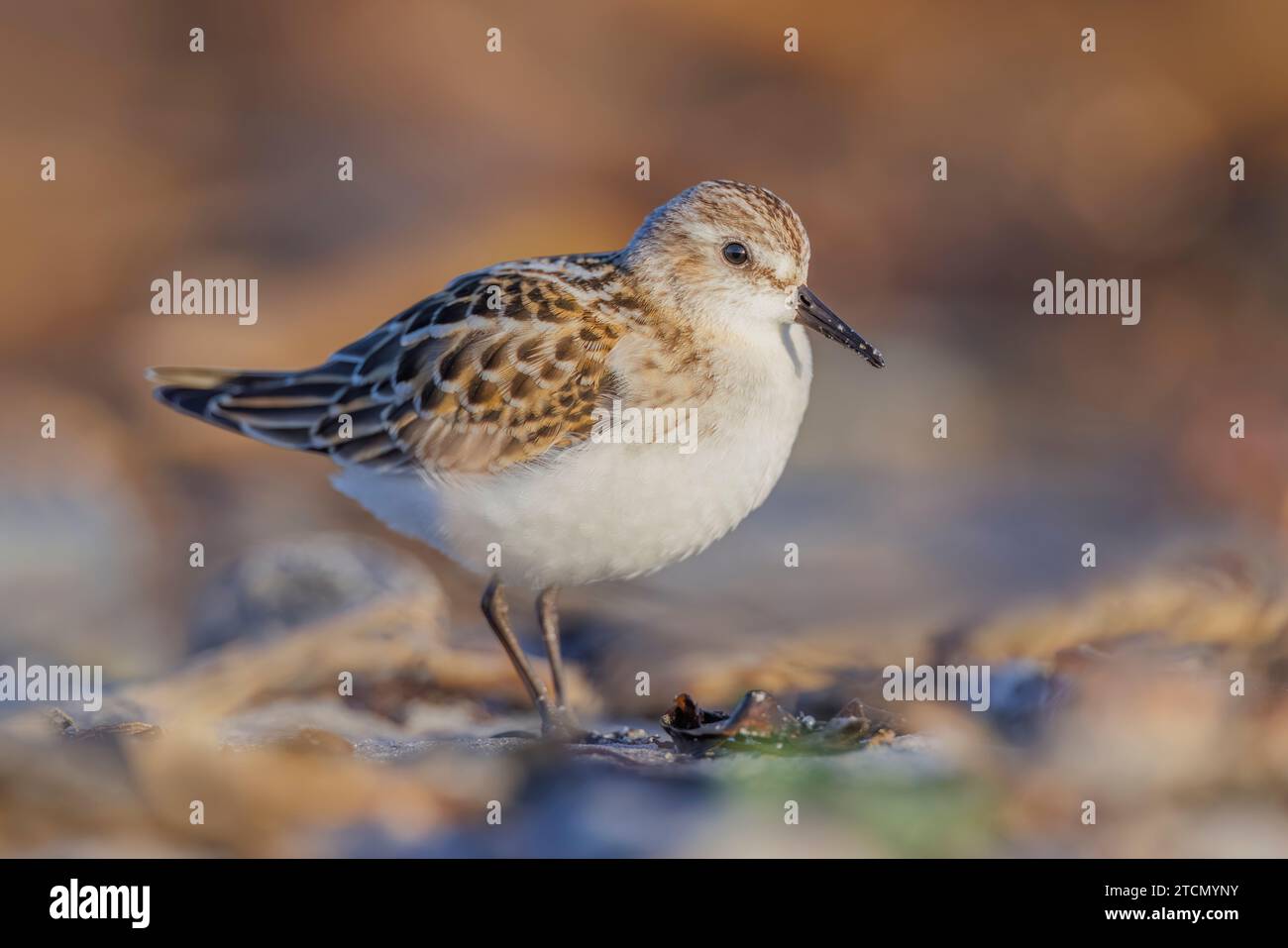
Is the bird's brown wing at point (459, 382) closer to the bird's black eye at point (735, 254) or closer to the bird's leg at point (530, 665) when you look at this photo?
the bird's black eye at point (735, 254)

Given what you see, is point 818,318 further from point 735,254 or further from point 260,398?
point 260,398

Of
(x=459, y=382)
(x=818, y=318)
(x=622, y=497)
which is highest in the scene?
(x=818, y=318)

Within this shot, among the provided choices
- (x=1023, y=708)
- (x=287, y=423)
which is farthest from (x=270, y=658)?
(x=1023, y=708)

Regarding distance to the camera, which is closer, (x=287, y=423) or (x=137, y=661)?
(x=287, y=423)

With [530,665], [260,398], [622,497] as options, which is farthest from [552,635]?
[260,398]

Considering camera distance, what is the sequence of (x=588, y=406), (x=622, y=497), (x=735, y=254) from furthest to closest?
(x=735, y=254) → (x=588, y=406) → (x=622, y=497)

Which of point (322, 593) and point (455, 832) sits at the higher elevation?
point (322, 593)

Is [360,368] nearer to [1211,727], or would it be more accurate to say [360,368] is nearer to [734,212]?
[734,212]
